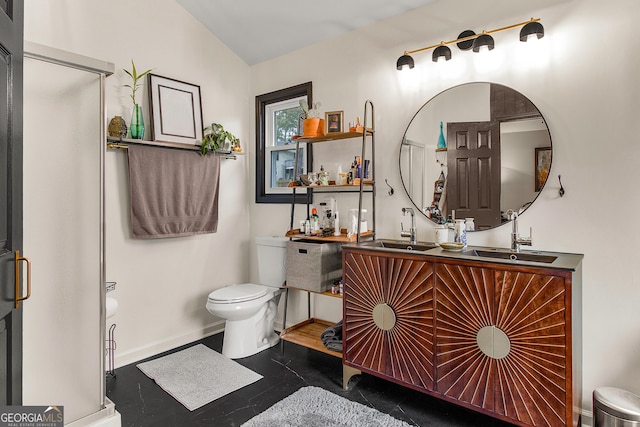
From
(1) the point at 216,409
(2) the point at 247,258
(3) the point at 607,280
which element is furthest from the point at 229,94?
(3) the point at 607,280

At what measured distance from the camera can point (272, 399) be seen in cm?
226

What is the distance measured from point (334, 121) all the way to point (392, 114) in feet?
1.44

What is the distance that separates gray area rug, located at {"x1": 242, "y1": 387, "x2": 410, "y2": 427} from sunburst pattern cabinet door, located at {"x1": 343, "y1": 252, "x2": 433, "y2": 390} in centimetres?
23

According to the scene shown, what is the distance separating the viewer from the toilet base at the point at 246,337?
Answer: 287 centimetres

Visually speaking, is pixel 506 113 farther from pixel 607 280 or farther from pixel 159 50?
pixel 159 50

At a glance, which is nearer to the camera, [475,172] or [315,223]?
[475,172]

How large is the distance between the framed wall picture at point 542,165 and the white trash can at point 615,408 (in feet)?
3.56

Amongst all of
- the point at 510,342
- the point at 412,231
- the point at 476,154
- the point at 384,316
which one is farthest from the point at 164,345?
the point at 476,154

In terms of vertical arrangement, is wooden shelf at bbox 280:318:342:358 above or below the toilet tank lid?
below

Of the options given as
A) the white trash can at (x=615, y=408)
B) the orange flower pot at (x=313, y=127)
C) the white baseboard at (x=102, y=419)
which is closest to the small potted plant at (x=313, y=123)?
the orange flower pot at (x=313, y=127)

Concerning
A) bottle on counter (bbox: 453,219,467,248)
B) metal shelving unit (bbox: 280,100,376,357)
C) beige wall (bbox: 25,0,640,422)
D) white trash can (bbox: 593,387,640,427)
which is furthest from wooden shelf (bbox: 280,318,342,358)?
white trash can (bbox: 593,387,640,427)

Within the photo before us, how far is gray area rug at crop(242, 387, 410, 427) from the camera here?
2.00 m

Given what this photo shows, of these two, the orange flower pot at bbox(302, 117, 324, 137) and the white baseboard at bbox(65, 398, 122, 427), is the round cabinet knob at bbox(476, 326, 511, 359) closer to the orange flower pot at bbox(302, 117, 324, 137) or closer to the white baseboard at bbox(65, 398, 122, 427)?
the orange flower pot at bbox(302, 117, 324, 137)

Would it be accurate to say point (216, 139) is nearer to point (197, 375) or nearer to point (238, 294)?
point (238, 294)
